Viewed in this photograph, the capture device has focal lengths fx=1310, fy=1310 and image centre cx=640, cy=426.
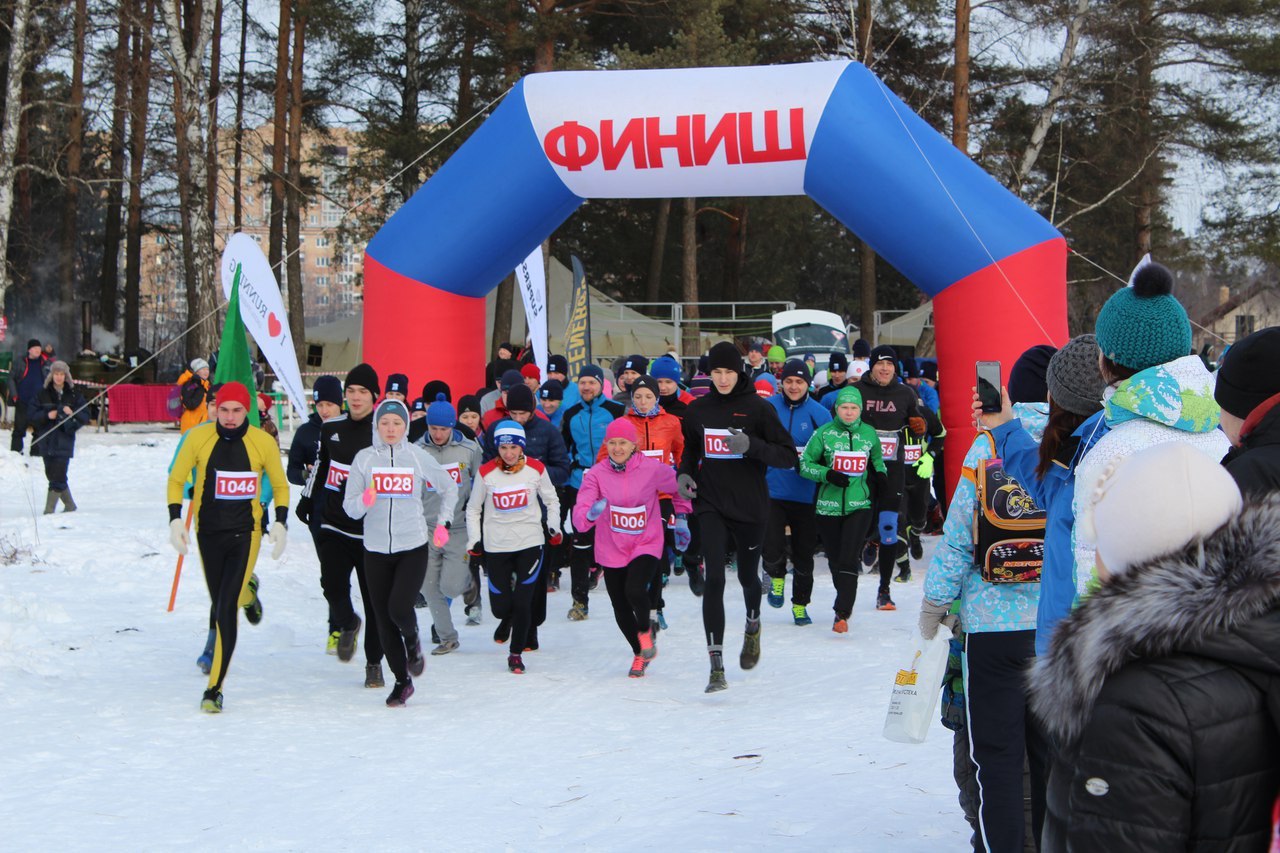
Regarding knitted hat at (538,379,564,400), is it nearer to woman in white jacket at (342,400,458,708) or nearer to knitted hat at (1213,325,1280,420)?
woman in white jacket at (342,400,458,708)

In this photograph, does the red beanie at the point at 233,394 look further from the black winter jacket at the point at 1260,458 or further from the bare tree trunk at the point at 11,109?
the bare tree trunk at the point at 11,109

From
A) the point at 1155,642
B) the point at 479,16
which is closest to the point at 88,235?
the point at 479,16

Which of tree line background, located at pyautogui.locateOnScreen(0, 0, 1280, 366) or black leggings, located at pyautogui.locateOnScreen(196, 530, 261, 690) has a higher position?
tree line background, located at pyautogui.locateOnScreen(0, 0, 1280, 366)

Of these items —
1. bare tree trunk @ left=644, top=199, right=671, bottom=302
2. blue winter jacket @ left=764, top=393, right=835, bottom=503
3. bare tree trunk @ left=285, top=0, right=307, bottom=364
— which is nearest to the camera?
blue winter jacket @ left=764, top=393, right=835, bottom=503

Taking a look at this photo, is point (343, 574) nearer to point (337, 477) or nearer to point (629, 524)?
point (337, 477)

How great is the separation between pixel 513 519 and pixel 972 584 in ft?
14.0

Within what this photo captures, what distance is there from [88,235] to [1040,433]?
157 ft

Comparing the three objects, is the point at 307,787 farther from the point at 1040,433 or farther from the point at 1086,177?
the point at 1086,177

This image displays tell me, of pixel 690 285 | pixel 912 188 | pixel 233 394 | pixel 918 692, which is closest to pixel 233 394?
pixel 233 394

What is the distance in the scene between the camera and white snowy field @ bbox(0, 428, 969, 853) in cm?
491

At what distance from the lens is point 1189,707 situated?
1.65 meters

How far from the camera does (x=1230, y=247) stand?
2650cm

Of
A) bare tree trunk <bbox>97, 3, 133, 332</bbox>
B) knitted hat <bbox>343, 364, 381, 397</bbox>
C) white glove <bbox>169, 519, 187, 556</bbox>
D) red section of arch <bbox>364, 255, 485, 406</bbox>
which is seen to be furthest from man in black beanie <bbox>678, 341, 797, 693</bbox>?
bare tree trunk <bbox>97, 3, 133, 332</bbox>

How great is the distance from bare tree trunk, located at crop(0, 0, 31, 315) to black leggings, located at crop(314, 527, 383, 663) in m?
16.4
